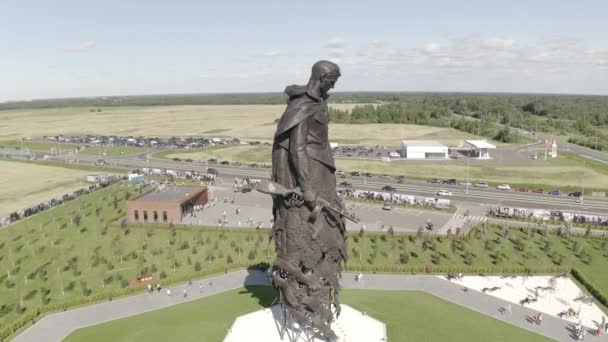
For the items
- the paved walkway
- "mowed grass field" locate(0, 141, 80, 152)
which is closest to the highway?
the paved walkway

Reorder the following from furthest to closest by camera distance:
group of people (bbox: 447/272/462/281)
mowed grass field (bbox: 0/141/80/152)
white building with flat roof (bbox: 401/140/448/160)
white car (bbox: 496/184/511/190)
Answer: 1. mowed grass field (bbox: 0/141/80/152)
2. white building with flat roof (bbox: 401/140/448/160)
3. white car (bbox: 496/184/511/190)
4. group of people (bbox: 447/272/462/281)

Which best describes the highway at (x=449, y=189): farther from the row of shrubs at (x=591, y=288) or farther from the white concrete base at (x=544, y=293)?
the white concrete base at (x=544, y=293)

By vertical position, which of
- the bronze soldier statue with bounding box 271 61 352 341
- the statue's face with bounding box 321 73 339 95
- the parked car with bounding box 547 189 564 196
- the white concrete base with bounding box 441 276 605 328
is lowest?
the white concrete base with bounding box 441 276 605 328

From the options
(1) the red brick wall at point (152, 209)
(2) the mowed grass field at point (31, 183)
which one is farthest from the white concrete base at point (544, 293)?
(2) the mowed grass field at point (31, 183)

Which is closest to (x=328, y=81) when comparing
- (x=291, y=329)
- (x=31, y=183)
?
(x=291, y=329)

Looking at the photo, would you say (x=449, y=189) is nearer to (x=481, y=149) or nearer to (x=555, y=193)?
(x=555, y=193)

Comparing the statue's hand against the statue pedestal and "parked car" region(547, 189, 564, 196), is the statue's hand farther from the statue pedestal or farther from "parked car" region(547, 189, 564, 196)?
"parked car" region(547, 189, 564, 196)
